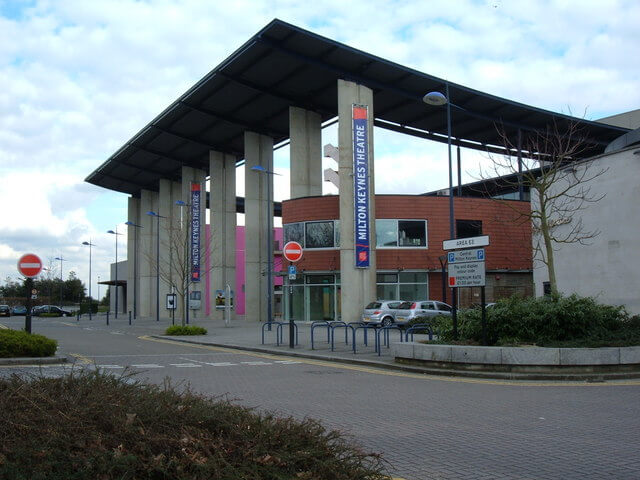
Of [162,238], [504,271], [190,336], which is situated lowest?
[190,336]

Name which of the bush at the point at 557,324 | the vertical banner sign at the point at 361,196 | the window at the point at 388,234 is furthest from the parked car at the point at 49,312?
the bush at the point at 557,324

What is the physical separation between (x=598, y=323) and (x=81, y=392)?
483 inches

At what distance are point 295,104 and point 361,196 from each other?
401 inches

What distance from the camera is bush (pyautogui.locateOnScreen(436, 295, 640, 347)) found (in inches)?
544

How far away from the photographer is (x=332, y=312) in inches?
1581

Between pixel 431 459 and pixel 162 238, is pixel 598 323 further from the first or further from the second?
pixel 162 238

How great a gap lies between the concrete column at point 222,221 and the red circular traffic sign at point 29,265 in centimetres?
3466

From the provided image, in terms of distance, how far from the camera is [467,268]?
14891 mm

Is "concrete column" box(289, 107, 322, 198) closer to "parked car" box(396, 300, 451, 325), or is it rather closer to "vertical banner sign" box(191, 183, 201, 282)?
"parked car" box(396, 300, 451, 325)

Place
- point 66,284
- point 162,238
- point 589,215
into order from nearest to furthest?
point 589,215 → point 162,238 → point 66,284

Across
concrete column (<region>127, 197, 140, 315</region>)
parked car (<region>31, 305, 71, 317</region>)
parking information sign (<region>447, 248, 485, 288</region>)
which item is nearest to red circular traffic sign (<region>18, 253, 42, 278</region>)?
parking information sign (<region>447, 248, 485, 288</region>)

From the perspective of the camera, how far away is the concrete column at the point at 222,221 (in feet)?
173

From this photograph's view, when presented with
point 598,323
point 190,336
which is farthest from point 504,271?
point 598,323

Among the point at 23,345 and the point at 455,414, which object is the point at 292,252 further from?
the point at 455,414
